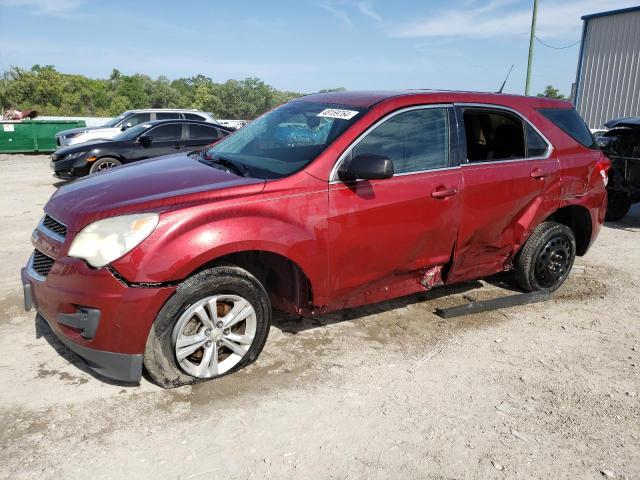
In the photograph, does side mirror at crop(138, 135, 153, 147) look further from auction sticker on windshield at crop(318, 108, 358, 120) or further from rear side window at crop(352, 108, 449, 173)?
rear side window at crop(352, 108, 449, 173)

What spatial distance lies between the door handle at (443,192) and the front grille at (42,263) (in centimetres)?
251

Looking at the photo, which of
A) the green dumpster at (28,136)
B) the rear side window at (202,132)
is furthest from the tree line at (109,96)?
the rear side window at (202,132)

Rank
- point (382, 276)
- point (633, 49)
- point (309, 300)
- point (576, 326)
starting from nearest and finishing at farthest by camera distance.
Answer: point (309, 300)
point (382, 276)
point (576, 326)
point (633, 49)

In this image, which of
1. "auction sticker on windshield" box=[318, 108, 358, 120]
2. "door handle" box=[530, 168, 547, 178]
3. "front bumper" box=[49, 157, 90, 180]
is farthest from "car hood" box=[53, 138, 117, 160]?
"door handle" box=[530, 168, 547, 178]

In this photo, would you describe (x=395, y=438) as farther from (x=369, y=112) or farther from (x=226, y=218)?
(x=369, y=112)

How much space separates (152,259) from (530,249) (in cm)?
327

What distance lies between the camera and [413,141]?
3754mm

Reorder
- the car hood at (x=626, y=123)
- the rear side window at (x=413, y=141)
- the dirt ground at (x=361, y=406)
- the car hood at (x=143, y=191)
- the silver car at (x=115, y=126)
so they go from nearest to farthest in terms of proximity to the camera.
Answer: the dirt ground at (x=361, y=406) < the car hood at (x=143, y=191) < the rear side window at (x=413, y=141) < the car hood at (x=626, y=123) < the silver car at (x=115, y=126)

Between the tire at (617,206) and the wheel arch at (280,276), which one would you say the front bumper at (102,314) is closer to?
the wheel arch at (280,276)

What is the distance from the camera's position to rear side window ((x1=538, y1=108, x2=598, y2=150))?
463cm

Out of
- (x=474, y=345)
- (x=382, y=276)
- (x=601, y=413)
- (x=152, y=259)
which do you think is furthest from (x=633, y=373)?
(x=152, y=259)

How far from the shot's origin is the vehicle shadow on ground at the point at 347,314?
404 centimetres

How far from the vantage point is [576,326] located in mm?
4234

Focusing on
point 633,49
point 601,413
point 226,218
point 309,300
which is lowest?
point 601,413
